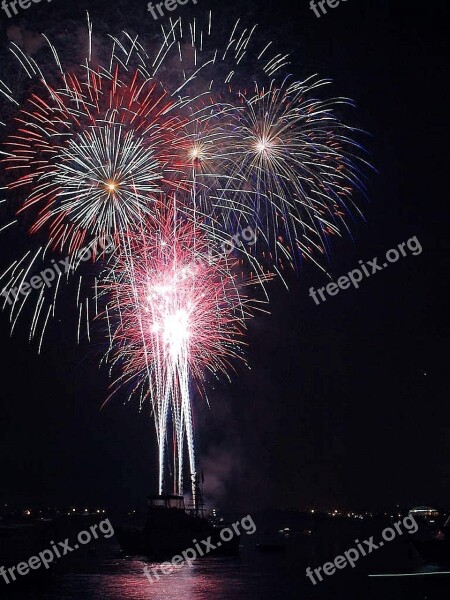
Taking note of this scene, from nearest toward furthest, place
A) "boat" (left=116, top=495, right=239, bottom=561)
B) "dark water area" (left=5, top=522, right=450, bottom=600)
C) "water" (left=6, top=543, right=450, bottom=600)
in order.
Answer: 1. "water" (left=6, top=543, right=450, bottom=600)
2. "dark water area" (left=5, top=522, right=450, bottom=600)
3. "boat" (left=116, top=495, right=239, bottom=561)

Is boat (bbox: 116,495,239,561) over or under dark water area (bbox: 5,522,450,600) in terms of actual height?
over

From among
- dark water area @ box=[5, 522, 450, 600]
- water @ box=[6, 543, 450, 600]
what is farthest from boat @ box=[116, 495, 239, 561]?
water @ box=[6, 543, 450, 600]

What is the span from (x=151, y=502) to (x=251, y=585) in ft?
98.9

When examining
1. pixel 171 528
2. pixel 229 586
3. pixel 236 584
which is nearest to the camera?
pixel 229 586

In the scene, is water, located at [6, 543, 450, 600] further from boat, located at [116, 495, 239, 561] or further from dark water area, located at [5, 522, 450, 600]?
boat, located at [116, 495, 239, 561]

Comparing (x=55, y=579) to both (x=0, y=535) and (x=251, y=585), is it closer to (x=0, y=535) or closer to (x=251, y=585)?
(x=251, y=585)

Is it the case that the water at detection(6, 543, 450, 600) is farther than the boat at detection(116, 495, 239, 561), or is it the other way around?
the boat at detection(116, 495, 239, 561)

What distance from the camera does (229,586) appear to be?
237 feet

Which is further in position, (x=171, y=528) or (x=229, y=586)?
(x=171, y=528)

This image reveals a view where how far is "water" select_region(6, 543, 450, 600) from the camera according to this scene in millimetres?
64875

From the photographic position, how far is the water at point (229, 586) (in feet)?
213

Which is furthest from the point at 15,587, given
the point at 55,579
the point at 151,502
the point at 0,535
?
the point at 0,535

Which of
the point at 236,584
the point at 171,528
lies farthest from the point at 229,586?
the point at 171,528

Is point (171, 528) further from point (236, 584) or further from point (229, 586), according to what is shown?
point (229, 586)
